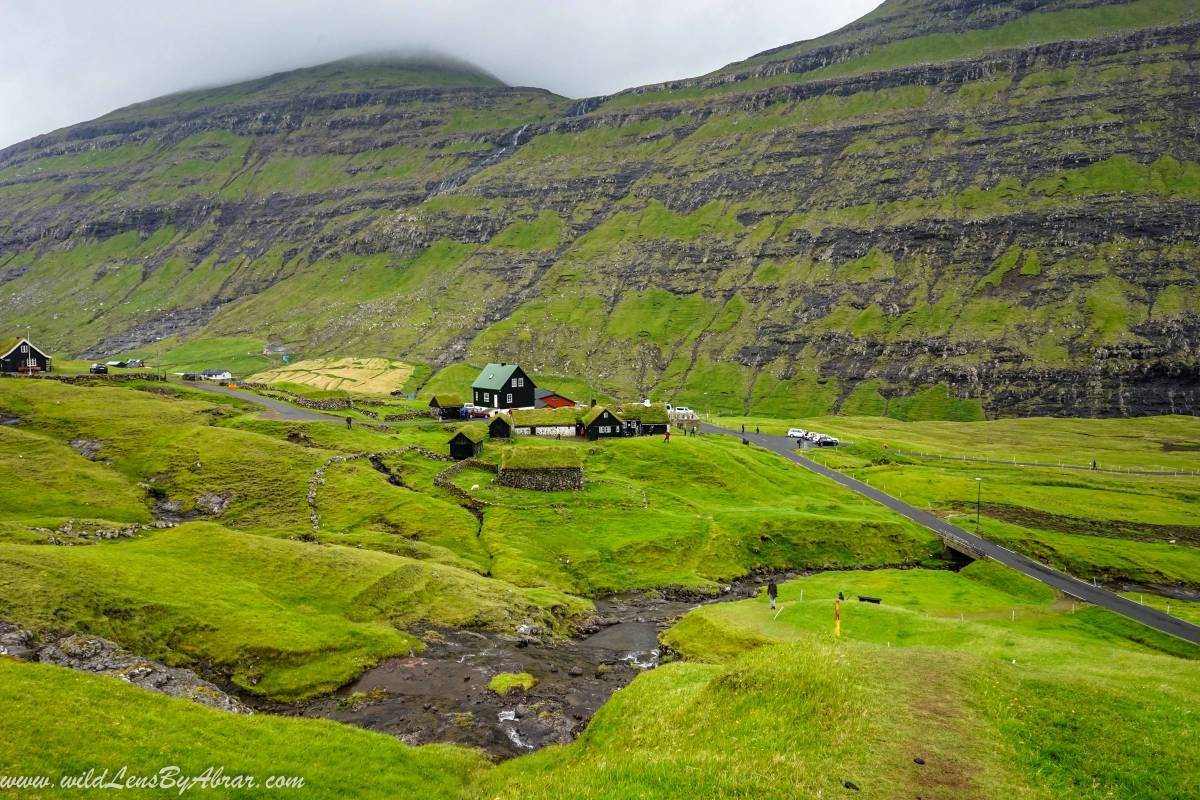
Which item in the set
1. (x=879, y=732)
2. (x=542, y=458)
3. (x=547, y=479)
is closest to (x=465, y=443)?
(x=542, y=458)

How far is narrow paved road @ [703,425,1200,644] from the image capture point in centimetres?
5709

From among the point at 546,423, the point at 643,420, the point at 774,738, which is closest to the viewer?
the point at 774,738

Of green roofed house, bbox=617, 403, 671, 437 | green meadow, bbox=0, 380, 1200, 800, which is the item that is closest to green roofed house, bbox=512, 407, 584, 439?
green meadow, bbox=0, 380, 1200, 800

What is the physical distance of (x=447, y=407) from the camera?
131 m

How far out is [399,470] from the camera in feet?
298

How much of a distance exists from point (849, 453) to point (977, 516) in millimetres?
41043

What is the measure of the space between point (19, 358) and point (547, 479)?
329ft

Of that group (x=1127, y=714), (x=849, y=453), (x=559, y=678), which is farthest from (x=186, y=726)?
(x=849, y=453)

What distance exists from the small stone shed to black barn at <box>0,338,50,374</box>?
91074 mm

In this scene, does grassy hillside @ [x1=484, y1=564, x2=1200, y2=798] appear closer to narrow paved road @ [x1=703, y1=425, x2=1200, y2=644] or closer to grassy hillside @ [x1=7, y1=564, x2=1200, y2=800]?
grassy hillside @ [x1=7, y1=564, x2=1200, y2=800]

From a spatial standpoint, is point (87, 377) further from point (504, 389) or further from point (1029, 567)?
point (1029, 567)

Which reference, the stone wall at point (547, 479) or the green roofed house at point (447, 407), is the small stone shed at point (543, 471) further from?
the green roofed house at point (447, 407)

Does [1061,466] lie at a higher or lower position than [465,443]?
lower

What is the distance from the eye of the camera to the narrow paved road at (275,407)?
110875mm
